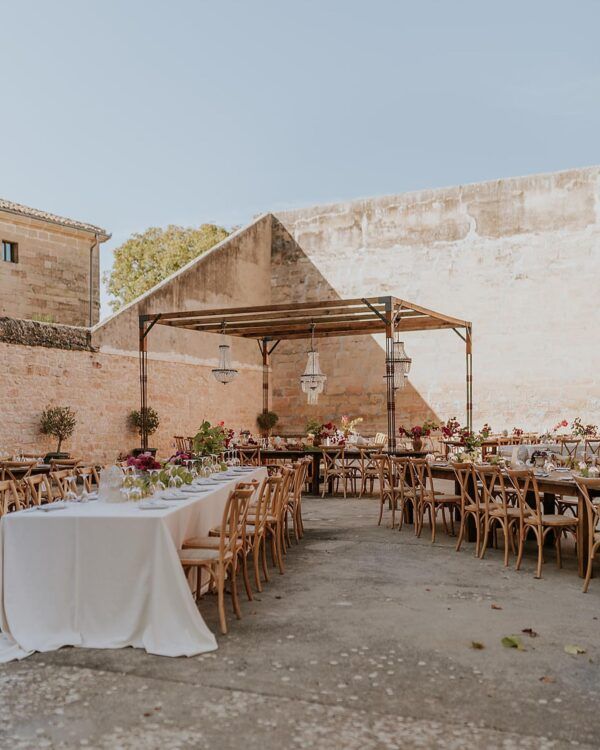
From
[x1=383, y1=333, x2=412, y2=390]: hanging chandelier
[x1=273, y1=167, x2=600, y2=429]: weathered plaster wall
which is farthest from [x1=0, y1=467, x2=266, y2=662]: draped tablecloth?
[x1=273, y1=167, x2=600, y2=429]: weathered plaster wall

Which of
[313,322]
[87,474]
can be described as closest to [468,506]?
[87,474]

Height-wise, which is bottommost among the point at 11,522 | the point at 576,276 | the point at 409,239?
the point at 11,522

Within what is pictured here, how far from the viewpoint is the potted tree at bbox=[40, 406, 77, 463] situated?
1148 centimetres

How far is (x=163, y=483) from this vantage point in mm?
5355

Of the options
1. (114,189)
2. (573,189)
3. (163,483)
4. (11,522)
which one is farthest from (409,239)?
(11,522)

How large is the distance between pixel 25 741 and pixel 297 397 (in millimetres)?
14601

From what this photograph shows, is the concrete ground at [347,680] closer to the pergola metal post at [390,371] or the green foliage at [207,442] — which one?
the green foliage at [207,442]

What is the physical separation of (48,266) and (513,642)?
1580cm

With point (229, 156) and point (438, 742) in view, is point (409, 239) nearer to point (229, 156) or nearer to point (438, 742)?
point (229, 156)

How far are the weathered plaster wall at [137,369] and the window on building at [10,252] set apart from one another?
15.4 feet

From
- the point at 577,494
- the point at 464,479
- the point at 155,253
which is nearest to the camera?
the point at 577,494

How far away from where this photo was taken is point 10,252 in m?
16.6

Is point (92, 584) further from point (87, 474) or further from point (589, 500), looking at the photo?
point (589, 500)

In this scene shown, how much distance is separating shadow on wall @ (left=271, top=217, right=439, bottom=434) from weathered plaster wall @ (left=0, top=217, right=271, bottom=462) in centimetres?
56
